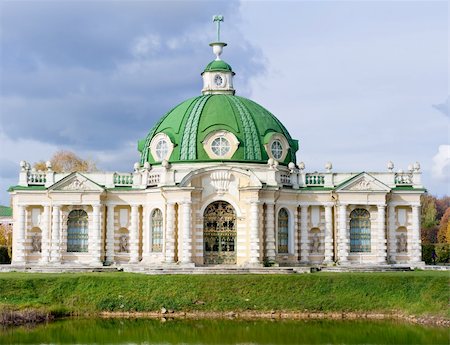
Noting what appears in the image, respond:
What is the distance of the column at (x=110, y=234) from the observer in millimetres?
56353

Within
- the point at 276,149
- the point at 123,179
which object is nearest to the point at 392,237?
the point at 276,149

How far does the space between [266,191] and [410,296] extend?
12.7 metres

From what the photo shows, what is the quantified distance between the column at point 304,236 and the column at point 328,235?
1.20 m

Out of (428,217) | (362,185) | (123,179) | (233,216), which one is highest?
(123,179)

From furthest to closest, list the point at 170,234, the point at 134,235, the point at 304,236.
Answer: the point at 134,235, the point at 304,236, the point at 170,234

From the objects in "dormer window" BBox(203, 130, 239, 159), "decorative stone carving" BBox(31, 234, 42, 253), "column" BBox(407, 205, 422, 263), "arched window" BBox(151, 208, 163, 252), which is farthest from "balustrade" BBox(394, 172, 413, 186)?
"decorative stone carving" BBox(31, 234, 42, 253)

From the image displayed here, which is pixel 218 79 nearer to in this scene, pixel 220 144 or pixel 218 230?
pixel 220 144

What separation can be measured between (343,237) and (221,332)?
18389 millimetres

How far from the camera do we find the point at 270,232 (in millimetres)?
53438

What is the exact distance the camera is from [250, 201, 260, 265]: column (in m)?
52.2

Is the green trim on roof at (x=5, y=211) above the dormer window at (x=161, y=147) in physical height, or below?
below

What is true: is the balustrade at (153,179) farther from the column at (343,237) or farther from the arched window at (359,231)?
the arched window at (359,231)

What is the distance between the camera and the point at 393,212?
2224 inches

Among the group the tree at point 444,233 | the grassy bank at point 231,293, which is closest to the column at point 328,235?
the grassy bank at point 231,293
